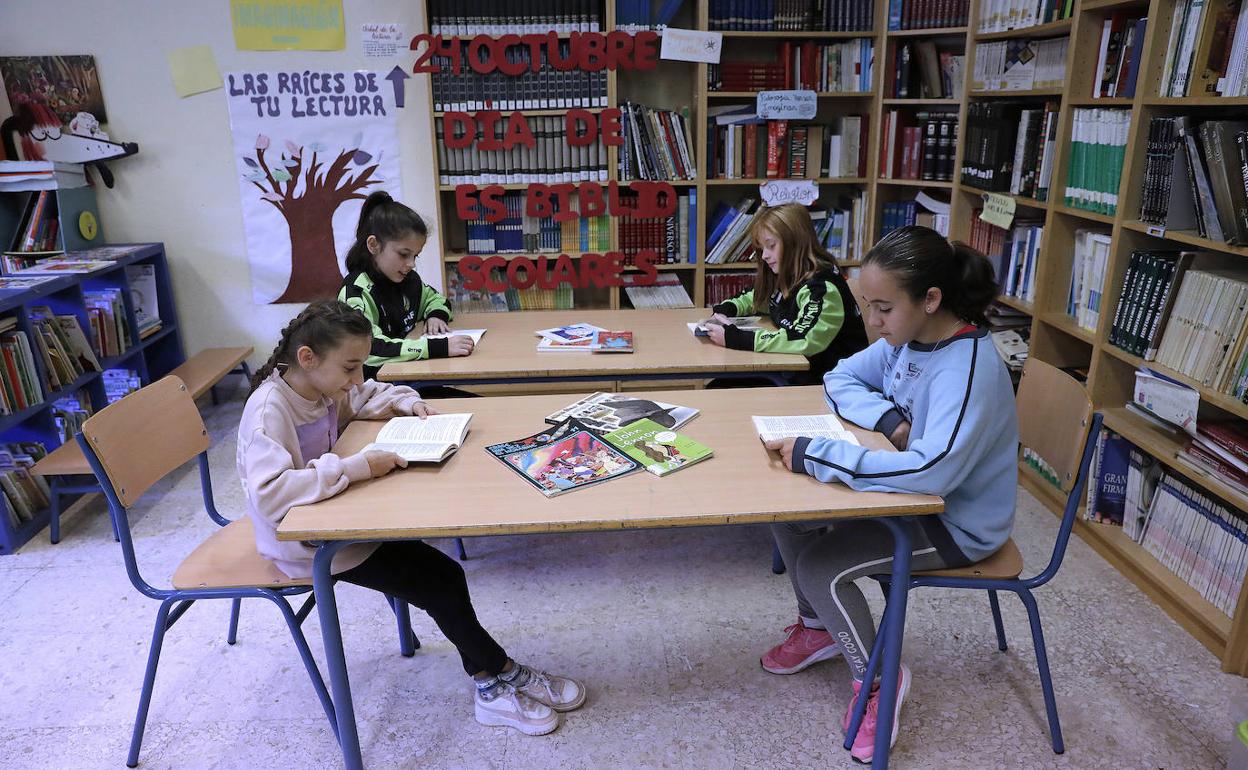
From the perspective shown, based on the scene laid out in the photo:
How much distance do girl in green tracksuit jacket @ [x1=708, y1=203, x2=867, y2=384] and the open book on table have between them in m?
0.03

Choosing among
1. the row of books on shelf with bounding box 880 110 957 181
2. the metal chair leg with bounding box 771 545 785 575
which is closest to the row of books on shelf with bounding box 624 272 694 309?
the row of books on shelf with bounding box 880 110 957 181

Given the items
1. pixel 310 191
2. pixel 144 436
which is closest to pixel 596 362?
pixel 144 436

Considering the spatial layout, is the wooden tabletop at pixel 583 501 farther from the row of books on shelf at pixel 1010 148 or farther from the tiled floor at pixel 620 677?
the row of books on shelf at pixel 1010 148

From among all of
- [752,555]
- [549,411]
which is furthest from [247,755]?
[752,555]

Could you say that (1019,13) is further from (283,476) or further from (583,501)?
(283,476)

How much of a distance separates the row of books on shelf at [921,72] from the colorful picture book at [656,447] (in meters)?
2.66

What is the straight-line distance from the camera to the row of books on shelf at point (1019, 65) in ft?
10.1

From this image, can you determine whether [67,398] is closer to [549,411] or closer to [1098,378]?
[549,411]

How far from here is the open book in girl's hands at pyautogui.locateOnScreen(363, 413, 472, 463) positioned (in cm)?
186

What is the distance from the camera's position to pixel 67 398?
341cm

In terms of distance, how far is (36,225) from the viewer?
146 inches

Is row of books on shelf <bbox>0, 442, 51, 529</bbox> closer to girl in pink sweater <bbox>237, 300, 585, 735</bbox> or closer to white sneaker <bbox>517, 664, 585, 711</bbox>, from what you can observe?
girl in pink sweater <bbox>237, 300, 585, 735</bbox>

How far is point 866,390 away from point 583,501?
2.91 ft

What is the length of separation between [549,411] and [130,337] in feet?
8.52
